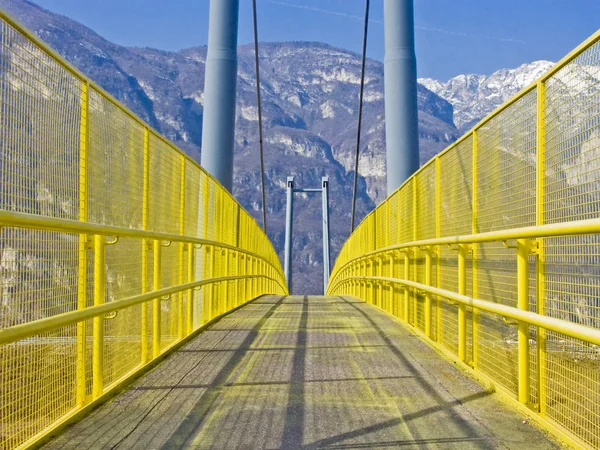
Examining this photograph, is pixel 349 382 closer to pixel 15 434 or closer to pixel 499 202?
pixel 499 202

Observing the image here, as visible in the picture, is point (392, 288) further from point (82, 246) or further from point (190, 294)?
point (82, 246)

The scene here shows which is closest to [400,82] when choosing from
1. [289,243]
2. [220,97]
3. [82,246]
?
[220,97]

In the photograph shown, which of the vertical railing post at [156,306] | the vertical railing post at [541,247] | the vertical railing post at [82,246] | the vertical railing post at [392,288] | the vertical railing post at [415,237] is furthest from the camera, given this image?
the vertical railing post at [392,288]

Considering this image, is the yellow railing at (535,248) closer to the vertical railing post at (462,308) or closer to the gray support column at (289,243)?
the vertical railing post at (462,308)

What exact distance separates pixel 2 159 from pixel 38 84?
50 centimetres

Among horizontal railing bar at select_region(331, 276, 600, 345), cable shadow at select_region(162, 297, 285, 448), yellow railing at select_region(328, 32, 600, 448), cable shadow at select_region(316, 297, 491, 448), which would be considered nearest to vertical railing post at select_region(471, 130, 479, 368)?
yellow railing at select_region(328, 32, 600, 448)

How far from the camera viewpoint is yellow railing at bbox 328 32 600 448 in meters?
2.84

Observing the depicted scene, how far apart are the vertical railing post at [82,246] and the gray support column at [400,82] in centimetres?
931

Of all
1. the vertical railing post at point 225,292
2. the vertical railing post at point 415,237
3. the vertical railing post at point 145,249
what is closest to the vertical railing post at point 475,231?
the vertical railing post at point 415,237

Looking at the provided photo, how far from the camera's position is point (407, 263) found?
707cm

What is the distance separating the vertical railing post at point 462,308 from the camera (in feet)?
15.2

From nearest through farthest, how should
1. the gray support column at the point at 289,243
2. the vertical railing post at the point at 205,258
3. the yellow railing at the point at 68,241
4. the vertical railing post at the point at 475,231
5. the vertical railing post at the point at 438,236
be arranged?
1. the yellow railing at the point at 68,241
2. the vertical railing post at the point at 475,231
3. the vertical railing post at the point at 438,236
4. the vertical railing post at the point at 205,258
5. the gray support column at the point at 289,243

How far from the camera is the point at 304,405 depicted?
364 cm

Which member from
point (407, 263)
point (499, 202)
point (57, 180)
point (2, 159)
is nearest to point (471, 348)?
point (499, 202)
